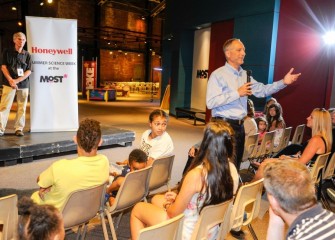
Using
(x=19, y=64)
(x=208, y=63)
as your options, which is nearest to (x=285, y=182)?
(x=19, y=64)

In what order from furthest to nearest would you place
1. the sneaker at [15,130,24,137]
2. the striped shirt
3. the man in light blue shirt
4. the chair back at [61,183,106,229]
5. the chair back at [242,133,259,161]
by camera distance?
the sneaker at [15,130,24,137] < the chair back at [242,133,259,161] < the man in light blue shirt < the chair back at [61,183,106,229] < the striped shirt

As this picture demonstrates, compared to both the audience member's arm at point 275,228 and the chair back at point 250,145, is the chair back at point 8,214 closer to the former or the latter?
the audience member's arm at point 275,228

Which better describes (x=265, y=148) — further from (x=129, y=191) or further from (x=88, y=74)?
(x=88, y=74)

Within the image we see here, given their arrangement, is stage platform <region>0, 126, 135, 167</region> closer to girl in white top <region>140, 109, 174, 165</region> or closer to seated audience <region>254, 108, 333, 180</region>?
girl in white top <region>140, 109, 174, 165</region>

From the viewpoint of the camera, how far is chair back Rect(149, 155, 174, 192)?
303 cm

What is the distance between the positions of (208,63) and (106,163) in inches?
336

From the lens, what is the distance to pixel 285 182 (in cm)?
143

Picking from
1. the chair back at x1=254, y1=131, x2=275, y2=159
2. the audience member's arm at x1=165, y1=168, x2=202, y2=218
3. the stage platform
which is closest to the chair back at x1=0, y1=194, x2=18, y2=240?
the audience member's arm at x1=165, y1=168, x2=202, y2=218

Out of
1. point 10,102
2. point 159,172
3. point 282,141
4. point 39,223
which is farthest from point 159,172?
point 10,102

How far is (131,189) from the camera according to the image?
104 inches

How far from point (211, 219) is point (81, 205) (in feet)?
2.87

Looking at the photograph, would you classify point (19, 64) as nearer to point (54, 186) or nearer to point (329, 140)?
point (54, 186)

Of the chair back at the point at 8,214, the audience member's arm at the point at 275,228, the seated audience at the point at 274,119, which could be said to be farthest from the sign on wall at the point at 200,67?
the chair back at the point at 8,214

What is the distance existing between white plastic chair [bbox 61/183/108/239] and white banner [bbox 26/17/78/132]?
3720mm
